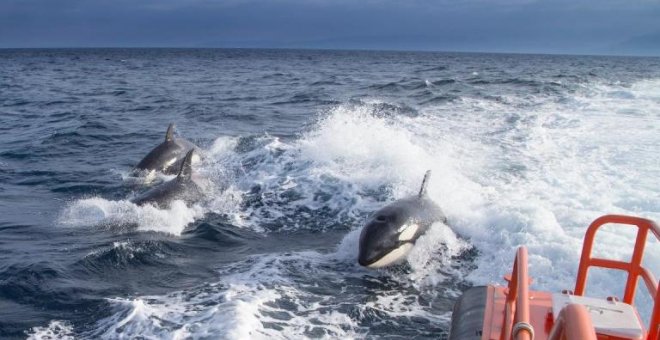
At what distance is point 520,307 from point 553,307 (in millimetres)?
1599

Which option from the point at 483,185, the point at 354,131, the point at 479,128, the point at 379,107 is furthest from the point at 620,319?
the point at 379,107


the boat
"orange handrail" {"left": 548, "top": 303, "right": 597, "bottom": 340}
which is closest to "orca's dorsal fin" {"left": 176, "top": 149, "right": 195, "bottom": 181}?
the boat

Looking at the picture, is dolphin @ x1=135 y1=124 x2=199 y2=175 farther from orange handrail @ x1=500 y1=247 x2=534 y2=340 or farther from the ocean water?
orange handrail @ x1=500 y1=247 x2=534 y2=340

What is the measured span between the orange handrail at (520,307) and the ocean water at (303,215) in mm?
2839

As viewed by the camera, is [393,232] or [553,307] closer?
[553,307]

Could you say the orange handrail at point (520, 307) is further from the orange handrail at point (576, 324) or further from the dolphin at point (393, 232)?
the dolphin at point (393, 232)

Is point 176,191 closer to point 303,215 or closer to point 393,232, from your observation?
point 303,215

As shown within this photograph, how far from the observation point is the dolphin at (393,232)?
869cm

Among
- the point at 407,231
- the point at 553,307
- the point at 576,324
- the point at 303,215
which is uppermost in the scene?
the point at 576,324

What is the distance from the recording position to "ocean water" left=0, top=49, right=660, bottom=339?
7.36 metres

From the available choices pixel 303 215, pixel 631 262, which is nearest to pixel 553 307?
pixel 631 262

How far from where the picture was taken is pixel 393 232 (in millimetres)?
8930

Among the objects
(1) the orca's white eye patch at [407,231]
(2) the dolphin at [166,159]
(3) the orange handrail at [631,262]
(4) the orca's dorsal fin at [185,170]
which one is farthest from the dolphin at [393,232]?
(2) the dolphin at [166,159]

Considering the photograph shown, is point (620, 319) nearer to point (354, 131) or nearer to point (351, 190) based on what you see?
point (351, 190)
